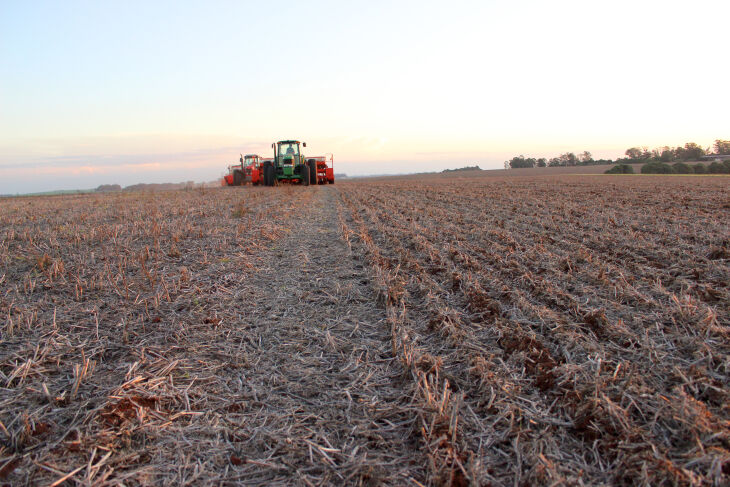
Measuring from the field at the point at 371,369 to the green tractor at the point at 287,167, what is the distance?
21.9 m

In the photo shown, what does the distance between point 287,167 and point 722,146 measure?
8589 centimetres

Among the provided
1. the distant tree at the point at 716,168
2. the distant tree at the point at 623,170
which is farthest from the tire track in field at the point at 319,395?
the distant tree at the point at 716,168

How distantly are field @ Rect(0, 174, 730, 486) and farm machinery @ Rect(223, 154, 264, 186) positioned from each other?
82.3 ft

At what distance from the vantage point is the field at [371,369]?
6.67ft

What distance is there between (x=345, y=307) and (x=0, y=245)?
678cm

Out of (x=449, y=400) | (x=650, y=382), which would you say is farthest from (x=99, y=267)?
(x=650, y=382)

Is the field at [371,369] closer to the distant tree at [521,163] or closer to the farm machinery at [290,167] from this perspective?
the farm machinery at [290,167]

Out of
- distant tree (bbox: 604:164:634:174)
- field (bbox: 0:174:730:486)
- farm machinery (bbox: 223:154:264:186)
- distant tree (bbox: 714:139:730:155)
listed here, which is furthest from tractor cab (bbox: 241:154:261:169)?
distant tree (bbox: 714:139:730:155)

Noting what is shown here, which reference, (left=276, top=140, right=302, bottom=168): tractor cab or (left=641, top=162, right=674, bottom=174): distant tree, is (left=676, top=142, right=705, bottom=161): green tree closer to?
(left=641, top=162, right=674, bottom=174): distant tree

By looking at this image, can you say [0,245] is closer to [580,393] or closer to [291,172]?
[580,393]

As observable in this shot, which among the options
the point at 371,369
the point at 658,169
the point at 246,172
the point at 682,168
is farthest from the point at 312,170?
the point at 682,168

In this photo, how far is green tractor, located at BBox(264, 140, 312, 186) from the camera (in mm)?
27234

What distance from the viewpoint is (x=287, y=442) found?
2.20 metres

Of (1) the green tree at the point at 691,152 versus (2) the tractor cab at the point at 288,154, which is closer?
(2) the tractor cab at the point at 288,154
